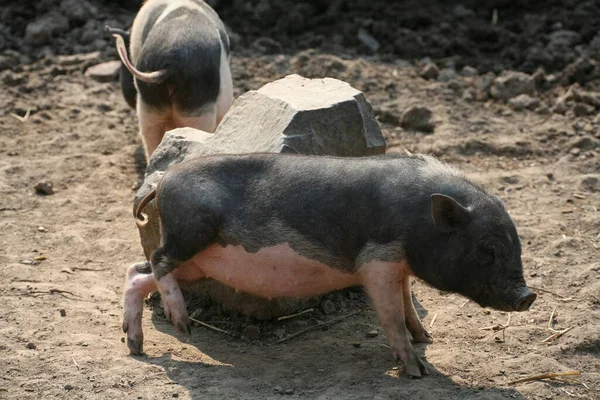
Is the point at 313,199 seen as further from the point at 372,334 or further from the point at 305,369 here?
the point at 372,334

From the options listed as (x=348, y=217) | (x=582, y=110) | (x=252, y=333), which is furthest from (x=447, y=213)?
(x=582, y=110)

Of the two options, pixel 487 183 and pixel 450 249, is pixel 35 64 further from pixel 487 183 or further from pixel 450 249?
pixel 450 249

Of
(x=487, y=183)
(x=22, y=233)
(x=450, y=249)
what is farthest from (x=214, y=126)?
(x=450, y=249)

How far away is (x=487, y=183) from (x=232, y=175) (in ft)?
9.13

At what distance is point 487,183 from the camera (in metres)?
7.10

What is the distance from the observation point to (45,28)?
10039mm

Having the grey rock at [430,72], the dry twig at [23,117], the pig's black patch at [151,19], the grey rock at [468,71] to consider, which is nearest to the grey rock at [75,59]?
the dry twig at [23,117]

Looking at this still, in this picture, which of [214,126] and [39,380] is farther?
[214,126]

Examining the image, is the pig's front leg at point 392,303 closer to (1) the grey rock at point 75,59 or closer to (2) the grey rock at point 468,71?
(2) the grey rock at point 468,71

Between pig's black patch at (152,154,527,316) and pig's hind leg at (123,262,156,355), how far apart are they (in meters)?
0.13

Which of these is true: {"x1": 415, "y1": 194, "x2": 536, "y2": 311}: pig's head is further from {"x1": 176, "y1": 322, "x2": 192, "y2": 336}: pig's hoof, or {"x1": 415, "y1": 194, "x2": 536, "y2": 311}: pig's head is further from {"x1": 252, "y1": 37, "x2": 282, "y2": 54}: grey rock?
{"x1": 252, "y1": 37, "x2": 282, "y2": 54}: grey rock

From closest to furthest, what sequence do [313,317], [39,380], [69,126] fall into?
1. [39,380]
2. [313,317]
3. [69,126]

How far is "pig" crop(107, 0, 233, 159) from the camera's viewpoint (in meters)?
6.84

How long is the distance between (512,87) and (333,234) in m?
4.48
